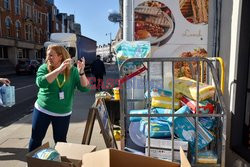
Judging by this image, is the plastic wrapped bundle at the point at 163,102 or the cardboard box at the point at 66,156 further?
the plastic wrapped bundle at the point at 163,102

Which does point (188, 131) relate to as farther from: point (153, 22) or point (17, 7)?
point (17, 7)

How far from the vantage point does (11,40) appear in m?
31.8

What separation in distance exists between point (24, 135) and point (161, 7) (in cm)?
363

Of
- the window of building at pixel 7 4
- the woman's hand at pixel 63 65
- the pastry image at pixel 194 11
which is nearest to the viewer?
the woman's hand at pixel 63 65

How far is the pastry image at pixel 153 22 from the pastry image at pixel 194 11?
226 millimetres

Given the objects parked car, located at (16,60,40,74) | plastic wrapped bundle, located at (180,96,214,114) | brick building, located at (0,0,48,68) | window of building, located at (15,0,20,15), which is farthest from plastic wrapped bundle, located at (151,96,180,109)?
window of building, located at (15,0,20,15)

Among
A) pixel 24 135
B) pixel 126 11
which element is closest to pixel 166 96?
pixel 126 11

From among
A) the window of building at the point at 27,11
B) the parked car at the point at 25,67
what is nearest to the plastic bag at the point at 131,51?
the parked car at the point at 25,67

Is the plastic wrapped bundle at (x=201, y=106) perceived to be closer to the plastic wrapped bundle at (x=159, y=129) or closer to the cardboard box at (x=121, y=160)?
the plastic wrapped bundle at (x=159, y=129)

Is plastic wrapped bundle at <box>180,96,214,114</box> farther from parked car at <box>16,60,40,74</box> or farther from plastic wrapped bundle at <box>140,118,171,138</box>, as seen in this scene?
parked car at <box>16,60,40,74</box>

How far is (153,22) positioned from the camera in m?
3.62

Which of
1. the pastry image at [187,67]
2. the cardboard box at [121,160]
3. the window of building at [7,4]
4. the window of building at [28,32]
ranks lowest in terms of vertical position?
the cardboard box at [121,160]

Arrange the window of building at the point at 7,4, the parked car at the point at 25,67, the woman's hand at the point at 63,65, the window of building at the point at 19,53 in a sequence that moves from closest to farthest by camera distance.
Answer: the woman's hand at the point at 63,65
the parked car at the point at 25,67
the window of building at the point at 7,4
the window of building at the point at 19,53

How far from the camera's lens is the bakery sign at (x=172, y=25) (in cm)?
358
